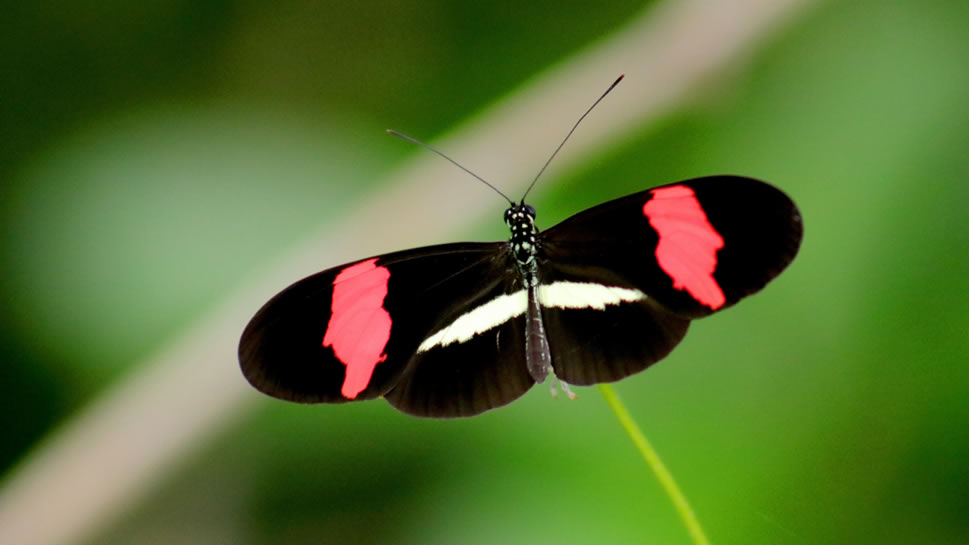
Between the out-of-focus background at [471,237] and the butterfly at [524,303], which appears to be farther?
the out-of-focus background at [471,237]

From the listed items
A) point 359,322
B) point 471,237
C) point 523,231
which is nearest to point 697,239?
point 523,231

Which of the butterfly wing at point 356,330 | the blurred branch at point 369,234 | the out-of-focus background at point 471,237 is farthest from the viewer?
the blurred branch at point 369,234

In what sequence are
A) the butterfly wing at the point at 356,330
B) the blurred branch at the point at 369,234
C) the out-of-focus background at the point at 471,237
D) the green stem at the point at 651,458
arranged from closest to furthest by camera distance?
1. the green stem at the point at 651,458
2. the butterfly wing at the point at 356,330
3. the out-of-focus background at the point at 471,237
4. the blurred branch at the point at 369,234

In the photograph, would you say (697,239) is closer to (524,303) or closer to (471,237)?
(524,303)

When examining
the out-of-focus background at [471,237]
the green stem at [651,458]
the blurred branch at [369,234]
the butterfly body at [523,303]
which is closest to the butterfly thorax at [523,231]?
the butterfly body at [523,303]

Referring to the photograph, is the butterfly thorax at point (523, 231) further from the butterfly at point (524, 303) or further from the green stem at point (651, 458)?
the green stem at point (651, 458)

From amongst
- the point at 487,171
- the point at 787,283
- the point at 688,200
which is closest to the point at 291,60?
the point at 487,171

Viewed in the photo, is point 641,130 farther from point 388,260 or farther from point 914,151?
point 388,260
